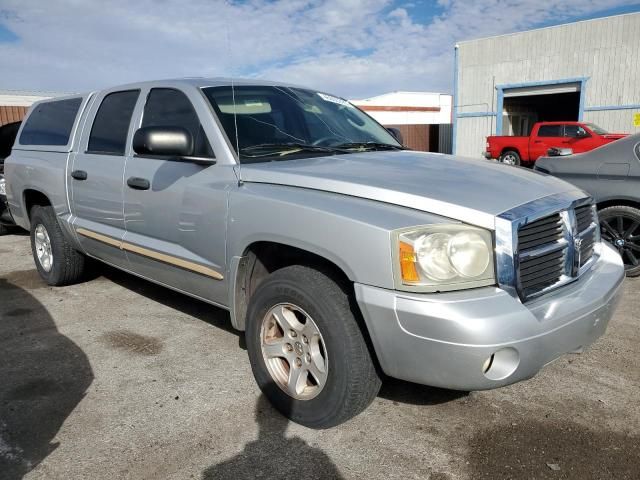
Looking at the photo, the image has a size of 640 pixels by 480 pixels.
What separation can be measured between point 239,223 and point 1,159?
23.4ft

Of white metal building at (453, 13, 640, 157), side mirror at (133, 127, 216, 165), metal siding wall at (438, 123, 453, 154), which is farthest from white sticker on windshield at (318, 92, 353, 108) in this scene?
metal siding wall at (438, 123, 453, 154)

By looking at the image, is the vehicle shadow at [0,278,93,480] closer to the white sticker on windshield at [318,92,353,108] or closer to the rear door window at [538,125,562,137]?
the white sticker on windshield at [318,92,353,108]

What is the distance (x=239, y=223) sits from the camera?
2.90 meters

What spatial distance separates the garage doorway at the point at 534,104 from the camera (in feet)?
74.1

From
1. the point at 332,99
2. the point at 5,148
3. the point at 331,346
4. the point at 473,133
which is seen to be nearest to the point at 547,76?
the point at 473,133

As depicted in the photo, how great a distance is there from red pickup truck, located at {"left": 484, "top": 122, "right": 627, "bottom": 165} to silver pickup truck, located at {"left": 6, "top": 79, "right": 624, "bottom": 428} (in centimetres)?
1499

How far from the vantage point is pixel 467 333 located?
7.07 ft

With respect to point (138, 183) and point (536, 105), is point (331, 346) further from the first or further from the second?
point (536, 105)

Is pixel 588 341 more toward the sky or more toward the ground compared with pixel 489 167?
more toward the ground

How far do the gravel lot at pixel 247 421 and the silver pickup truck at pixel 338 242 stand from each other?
27 centimetres

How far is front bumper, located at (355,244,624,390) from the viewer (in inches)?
85.5

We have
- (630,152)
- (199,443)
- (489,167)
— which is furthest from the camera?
(630,152)

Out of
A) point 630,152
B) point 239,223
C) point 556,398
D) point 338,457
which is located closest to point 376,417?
point 338,457

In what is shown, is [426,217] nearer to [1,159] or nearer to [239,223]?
[239,223]
